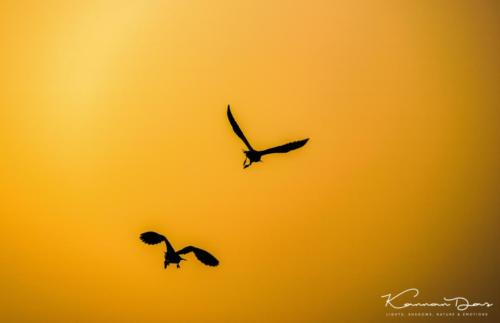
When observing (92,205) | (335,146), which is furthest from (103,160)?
(335,146)

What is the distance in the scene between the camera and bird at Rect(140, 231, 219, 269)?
2.79m

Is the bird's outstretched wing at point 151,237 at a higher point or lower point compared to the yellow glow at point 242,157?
lower

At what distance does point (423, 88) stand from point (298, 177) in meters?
1.14

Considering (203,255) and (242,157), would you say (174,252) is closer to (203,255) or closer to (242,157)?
(203,255)

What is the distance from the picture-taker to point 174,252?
9.28 feet

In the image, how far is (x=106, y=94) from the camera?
2.78 m

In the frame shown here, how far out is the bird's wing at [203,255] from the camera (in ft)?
9.15
